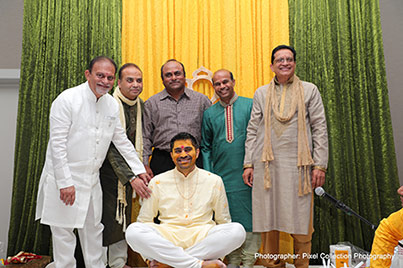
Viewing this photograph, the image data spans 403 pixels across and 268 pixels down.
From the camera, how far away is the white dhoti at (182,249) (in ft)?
7.80

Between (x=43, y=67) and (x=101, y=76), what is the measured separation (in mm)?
1258

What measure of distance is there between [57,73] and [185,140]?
1.80m

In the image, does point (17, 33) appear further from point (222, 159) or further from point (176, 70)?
point (222, 159)

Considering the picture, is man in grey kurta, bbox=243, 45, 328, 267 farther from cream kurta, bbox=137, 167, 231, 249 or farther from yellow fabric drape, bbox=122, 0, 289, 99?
A: yellow fabric drape, bbox=122, 0, 289, 99

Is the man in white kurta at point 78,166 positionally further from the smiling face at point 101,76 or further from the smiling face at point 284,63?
the smiling face at point 284,63

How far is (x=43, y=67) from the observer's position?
360cm

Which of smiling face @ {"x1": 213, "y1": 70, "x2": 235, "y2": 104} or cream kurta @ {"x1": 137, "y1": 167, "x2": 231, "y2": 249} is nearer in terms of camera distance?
cream kurta @ {"x1": 137, "y1": 167, "x2": 231, "y2": 249}

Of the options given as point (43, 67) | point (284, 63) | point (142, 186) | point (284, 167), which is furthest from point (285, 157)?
point (43, 67)

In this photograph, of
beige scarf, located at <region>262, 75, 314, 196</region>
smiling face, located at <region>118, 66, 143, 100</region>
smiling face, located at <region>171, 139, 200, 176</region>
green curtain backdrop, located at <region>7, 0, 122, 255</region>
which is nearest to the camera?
smiling face, located at <region>171, 139, 200, 176</region>

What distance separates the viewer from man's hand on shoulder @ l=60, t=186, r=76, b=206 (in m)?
2.52

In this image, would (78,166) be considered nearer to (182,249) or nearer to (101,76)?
(101,76)

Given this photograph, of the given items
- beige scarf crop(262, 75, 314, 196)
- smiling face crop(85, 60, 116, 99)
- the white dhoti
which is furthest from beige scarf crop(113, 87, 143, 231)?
beige scarf crop(262, 75, 314, 196)

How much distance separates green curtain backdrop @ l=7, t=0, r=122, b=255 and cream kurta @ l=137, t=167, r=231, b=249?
1513mm

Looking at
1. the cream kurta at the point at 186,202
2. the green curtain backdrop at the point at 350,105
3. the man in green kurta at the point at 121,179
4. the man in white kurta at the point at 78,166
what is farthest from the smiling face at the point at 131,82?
the green curtain backdrop at the point at 350,105
